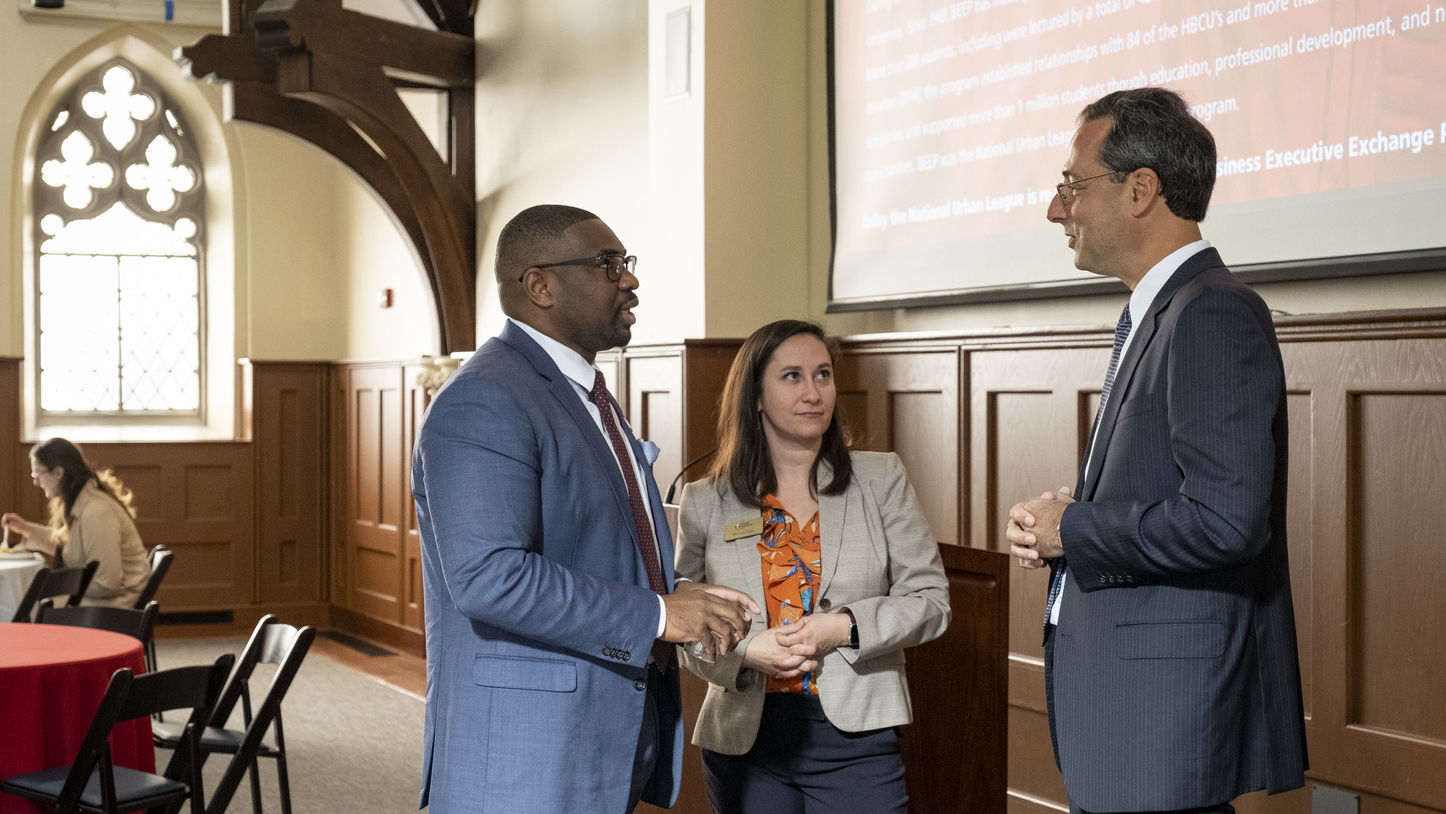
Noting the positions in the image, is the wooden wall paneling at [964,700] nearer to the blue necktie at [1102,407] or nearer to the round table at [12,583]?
the blue necktie at [1102,407]

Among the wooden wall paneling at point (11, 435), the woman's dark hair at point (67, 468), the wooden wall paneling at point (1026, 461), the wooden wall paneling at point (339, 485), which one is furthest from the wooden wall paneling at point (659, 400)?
the wooden wall paneling at point (11, 435)

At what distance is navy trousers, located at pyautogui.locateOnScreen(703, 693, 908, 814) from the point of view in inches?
97.4

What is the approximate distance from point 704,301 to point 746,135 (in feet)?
2.26

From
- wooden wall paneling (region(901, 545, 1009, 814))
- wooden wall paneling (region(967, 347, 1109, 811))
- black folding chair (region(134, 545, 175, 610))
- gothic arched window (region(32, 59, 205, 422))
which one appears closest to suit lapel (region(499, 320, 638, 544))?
wooden wall paneling (region(901, 545, 1009, 814))

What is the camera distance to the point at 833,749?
248cm

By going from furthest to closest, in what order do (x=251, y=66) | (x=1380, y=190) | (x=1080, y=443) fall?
(x=251, y=66) < (x=1080, y=443) < (x=1380, y=190)

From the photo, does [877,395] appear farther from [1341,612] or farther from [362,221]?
[362,221]

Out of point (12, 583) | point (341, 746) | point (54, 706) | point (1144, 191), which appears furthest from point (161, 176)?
point (1144, 191)

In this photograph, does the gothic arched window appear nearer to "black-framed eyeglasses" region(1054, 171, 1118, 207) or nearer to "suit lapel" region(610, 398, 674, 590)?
"suit lapel" region(610, 398, 674, 590)

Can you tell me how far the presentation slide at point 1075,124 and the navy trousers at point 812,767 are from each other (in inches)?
75.5

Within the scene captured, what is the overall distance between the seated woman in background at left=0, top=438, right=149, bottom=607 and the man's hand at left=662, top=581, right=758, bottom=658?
17.5 ft

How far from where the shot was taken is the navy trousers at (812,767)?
247 centimetres

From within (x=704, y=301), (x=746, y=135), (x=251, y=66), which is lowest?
(x=704, y=301)

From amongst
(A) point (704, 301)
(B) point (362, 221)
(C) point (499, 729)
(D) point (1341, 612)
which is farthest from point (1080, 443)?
(B) point (362, 221)
